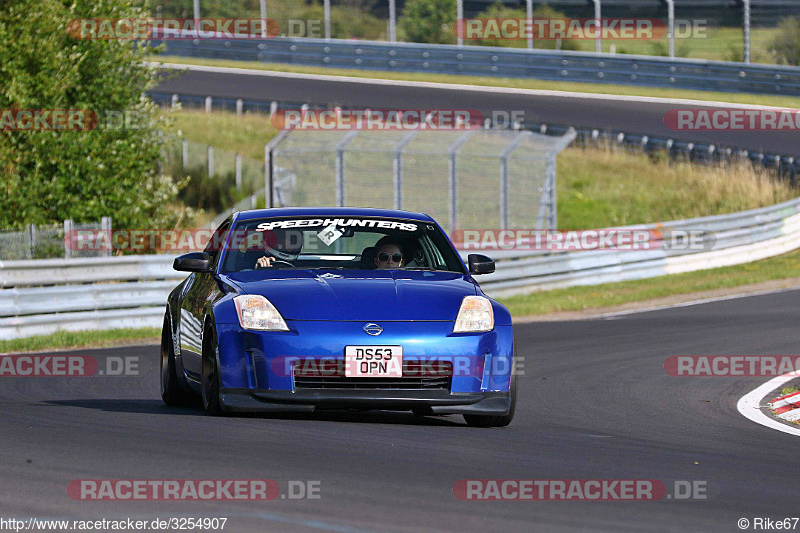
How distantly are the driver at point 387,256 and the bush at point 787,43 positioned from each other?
3550 cm

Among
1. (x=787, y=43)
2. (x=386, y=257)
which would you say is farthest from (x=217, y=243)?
(x=787, y=43)

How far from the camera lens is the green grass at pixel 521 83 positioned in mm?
36469

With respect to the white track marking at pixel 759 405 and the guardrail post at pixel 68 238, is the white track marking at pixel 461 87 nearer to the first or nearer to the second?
the guardrail post at pixel 68 238

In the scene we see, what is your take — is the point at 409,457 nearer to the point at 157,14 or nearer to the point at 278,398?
the point at 278,398

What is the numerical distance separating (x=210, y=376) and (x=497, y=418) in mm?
1864

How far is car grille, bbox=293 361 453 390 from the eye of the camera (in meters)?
8.36

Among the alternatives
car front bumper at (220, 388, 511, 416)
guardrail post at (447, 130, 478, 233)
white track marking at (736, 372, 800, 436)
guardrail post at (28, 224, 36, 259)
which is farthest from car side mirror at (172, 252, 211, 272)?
guardrail post at (447, 130, 478, 233)

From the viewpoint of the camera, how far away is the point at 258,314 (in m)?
8.51

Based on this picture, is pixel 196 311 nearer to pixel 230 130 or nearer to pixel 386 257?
pixel 386 257

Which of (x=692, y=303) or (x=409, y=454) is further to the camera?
(x=692, y=303)

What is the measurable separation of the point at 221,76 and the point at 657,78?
42.7ft

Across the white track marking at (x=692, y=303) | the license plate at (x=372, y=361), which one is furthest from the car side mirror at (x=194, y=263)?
the white track marking at (x=692, y=303)

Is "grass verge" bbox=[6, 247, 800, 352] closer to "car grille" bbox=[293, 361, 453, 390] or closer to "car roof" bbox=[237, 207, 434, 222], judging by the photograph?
"car roof" bbox=[237, 207, 434, 222]

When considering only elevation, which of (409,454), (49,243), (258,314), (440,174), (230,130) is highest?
(258,314)
